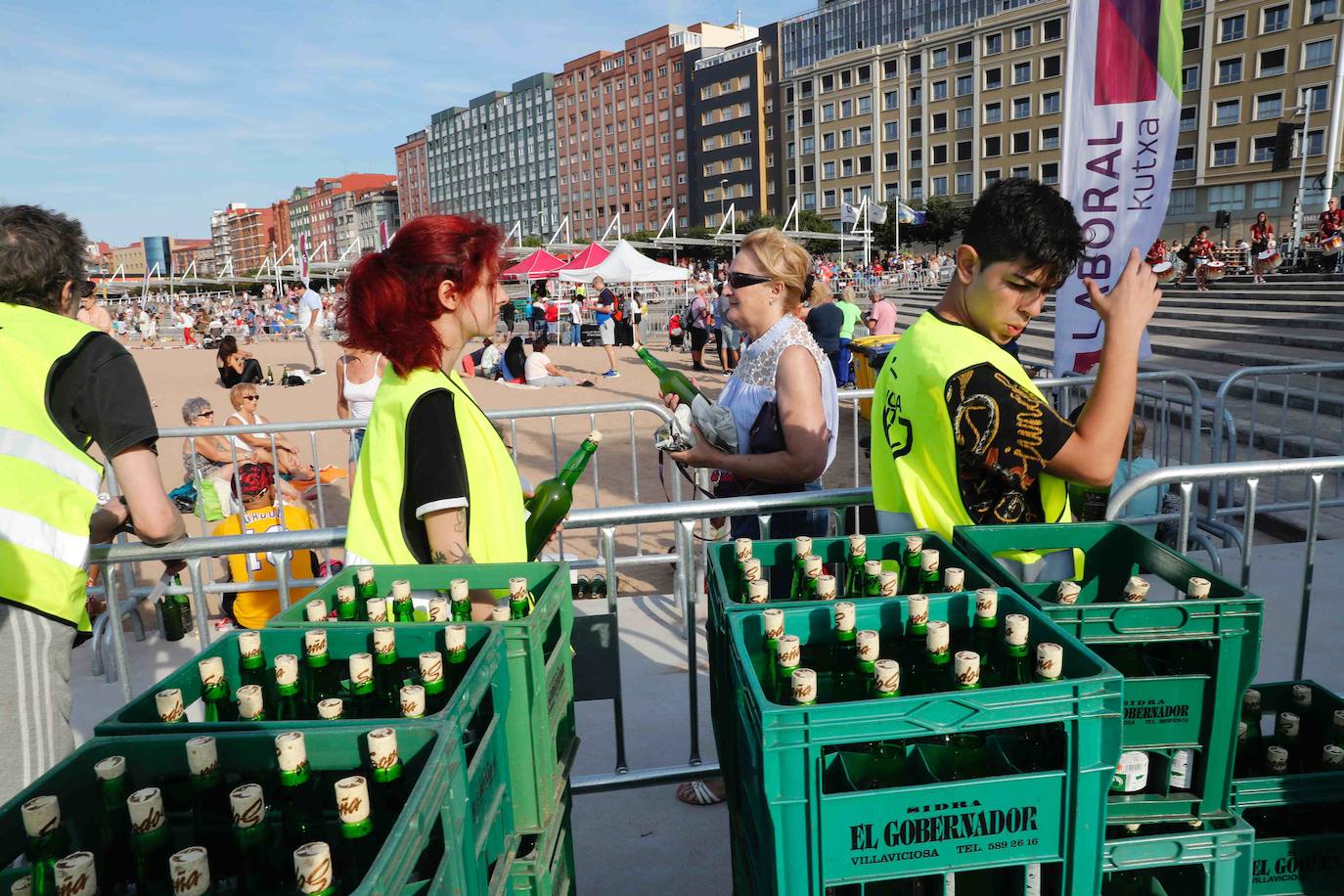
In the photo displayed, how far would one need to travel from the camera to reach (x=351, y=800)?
1.14 meters

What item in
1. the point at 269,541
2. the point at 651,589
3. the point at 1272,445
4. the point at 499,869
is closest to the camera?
the point at 499,869

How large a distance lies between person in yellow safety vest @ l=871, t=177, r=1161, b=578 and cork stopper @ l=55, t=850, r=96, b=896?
1769 millimetres

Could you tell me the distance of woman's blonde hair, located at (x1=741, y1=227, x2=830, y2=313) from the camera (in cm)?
312

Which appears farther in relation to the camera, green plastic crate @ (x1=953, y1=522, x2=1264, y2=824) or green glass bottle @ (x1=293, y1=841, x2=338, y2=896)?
green plastic crate @ (x1=953, y1=522, x2=1264, y2=824)

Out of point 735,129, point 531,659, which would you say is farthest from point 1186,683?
point 735,129

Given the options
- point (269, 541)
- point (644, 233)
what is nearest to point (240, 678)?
point (269, 541)

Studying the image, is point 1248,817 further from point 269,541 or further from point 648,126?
point 648,126

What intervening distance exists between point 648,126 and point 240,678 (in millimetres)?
104665

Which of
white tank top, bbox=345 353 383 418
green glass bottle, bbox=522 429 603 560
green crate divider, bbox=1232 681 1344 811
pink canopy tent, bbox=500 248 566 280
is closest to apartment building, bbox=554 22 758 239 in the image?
pink canopy tent, bbox=500 248 566 280

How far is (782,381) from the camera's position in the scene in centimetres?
298

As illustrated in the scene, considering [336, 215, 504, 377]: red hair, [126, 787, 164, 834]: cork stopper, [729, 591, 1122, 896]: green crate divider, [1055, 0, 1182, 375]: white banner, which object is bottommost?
[729, 591, 1122, 896]: green crate divider

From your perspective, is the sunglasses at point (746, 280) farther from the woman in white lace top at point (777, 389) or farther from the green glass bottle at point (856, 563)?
the green glass bottle at point (856, 563)

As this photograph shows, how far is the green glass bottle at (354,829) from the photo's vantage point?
1.14 metres

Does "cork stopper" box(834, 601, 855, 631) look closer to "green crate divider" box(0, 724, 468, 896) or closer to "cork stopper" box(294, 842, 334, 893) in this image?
"green crate divider" box(0, 724, 468, 896)
